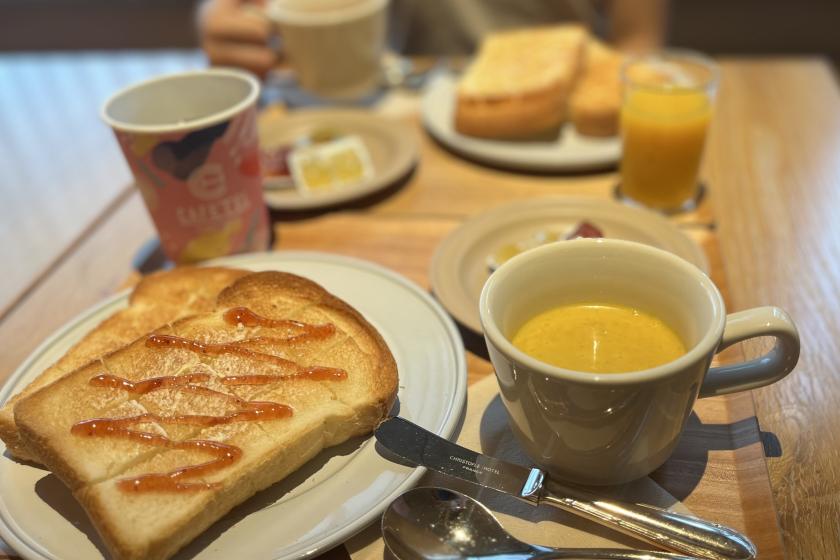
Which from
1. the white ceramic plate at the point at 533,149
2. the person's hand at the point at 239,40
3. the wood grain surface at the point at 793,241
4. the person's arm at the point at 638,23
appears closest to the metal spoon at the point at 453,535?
the wood grain surface at the point at 793,241

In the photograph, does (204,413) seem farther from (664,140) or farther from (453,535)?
(664,140)

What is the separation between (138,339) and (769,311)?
2.75ft

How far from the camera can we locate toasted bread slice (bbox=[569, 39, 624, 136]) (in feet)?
5.32

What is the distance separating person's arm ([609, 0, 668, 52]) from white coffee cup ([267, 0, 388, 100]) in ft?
3.24

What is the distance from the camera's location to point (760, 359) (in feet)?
2.57

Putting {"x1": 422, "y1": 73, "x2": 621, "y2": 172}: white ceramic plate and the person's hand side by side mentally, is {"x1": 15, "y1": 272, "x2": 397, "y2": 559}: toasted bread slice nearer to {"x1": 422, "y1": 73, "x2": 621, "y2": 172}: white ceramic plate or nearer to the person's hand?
{"x1": 422, "y1": 73, "x2": 621, "y2": 172}: white ceramic plate

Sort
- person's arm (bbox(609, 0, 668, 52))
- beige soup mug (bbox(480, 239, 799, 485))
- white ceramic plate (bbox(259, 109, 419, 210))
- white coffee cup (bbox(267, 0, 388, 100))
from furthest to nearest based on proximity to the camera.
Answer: person's arm (bbox(609, 0, 668, 52)) → white coffee cup (bbox(267, 0, 388, 100)) → white ceramic plate (bbox(259, 109, 419, 210)) → beige soup mug (bbox(480, 239, 799, 485))

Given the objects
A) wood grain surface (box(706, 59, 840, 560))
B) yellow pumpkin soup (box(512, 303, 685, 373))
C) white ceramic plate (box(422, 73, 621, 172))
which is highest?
yellow pumpkin soup (box(512, 303, 685, 373))

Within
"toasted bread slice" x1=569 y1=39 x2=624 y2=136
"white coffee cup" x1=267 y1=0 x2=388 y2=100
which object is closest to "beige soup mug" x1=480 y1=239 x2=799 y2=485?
"toasted bread slice" x1=569 y1=39 x2=624 y2=136

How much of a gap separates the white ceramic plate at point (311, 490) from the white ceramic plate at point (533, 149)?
66cm

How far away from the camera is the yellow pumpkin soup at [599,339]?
0.78 meters

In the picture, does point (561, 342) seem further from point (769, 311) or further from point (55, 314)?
point (55, 314)

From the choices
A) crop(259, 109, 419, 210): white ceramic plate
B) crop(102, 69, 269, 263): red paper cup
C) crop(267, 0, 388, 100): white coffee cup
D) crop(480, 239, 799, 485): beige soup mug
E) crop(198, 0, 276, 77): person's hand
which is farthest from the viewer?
crop(198, 0, 276, 77): person's hand

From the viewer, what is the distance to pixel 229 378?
0.85 meters
